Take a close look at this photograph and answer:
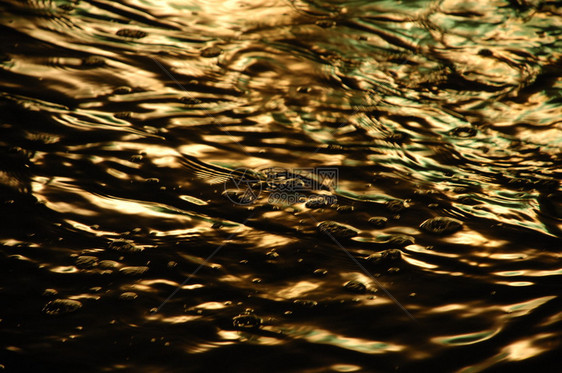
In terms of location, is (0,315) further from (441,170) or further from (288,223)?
(441,170)

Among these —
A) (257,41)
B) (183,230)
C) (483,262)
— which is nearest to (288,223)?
(183,230)

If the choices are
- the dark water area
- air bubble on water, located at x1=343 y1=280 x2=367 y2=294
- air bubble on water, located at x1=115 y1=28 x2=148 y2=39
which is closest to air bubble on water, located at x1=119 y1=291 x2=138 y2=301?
the dark water area

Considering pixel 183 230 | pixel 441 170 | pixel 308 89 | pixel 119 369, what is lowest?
pixel 119 369

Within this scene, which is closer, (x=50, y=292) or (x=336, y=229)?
(x=50, y=292)

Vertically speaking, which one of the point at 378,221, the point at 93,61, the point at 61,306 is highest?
the point at 93,61

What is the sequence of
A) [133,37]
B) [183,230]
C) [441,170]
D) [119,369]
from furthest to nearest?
[133,37]
[441,170]
[183,230]
[119,369]

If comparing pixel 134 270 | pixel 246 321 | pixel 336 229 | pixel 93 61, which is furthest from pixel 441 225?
pixel 93 61

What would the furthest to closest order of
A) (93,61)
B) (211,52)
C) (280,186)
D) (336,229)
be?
(211,52) → (93,61) → (280,186) → (336,229)

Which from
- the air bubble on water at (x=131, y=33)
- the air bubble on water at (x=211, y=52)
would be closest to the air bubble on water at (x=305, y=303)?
the air bubble on water at (x=211, y=52)

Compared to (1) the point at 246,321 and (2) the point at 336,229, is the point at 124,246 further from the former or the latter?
(2) the point at 336,229

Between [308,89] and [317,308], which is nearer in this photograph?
[317,308]
